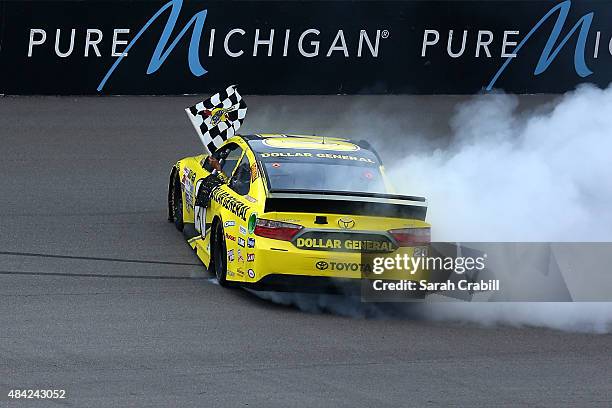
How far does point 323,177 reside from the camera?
11.0m

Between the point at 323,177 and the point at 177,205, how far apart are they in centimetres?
257

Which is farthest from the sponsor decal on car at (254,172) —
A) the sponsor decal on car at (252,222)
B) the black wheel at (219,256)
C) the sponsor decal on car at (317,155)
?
the sponsor decal on car at (252,222)

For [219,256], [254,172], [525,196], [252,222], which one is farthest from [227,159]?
[525,196]

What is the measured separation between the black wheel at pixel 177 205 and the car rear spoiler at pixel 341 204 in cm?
281

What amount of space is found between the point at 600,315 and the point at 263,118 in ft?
30.5

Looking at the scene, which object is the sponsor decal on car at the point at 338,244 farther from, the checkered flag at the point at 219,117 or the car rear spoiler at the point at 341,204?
the checkered flag at the point at 219,117

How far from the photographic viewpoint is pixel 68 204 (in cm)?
1395

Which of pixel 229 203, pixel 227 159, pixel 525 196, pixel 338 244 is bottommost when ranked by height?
pixel 338 244

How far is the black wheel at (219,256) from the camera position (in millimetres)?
10781

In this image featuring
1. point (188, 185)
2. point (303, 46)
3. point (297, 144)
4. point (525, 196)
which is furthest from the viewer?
point (303, 46)

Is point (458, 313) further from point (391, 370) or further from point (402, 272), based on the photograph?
point (391, 370)

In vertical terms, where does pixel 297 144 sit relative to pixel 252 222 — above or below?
above

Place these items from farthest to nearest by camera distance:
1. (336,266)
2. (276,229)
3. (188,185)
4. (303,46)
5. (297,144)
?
(303,46) < (188,185) < (297,144) < (276,229) < (336,266)

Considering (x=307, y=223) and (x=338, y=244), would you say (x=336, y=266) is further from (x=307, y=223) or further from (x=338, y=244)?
(x=307, y=223)
